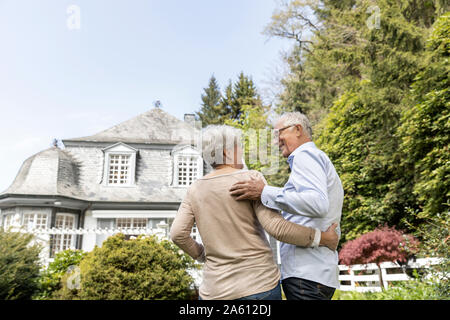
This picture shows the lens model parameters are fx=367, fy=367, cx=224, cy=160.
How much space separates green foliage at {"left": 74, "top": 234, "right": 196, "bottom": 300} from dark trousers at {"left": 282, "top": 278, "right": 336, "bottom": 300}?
5236 millimetres

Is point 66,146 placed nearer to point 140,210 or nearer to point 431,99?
point 140,210

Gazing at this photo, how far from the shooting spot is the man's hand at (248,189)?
166cm

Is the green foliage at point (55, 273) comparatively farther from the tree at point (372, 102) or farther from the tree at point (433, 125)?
the tree at point (433, 125)

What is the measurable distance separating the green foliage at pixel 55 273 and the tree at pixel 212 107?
19.0 meters

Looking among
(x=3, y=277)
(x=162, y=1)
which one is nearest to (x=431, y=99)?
(x=162, y=1)

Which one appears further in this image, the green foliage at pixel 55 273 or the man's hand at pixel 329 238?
the green foliage at pixel 55 273

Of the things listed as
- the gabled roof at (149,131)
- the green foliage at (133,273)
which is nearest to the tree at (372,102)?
the green foliage at (133,273)

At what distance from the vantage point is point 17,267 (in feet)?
22.8

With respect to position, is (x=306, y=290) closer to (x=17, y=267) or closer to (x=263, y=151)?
(x=263, y=151)

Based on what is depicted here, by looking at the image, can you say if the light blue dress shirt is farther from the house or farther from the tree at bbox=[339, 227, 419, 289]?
the house

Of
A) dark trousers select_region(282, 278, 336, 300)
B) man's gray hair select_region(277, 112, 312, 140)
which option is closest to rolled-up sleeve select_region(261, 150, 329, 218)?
man's gray hair select_region(277, 112, 312, 140)

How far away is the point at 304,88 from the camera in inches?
628

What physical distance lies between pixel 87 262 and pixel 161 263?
4.76 ft

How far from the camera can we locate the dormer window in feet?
49.7
